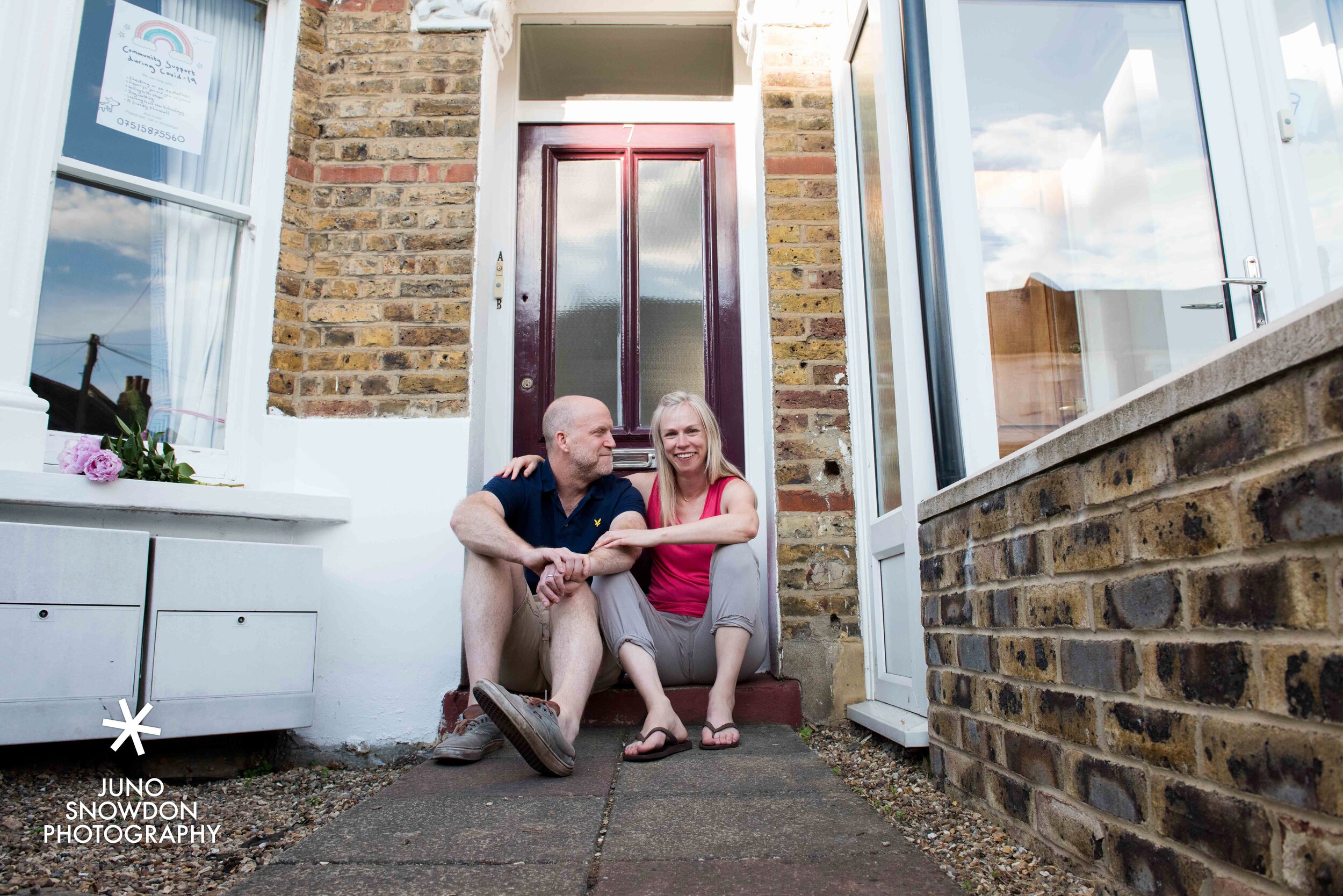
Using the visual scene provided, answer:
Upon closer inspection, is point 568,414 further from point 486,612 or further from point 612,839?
point 612,839

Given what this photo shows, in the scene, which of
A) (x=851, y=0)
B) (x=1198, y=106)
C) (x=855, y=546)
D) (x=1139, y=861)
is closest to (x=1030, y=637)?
(x=1139, y=861)

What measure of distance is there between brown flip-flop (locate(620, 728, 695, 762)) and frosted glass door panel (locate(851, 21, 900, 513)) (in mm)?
982

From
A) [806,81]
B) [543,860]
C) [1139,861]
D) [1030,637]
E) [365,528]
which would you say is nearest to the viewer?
[1139,861]

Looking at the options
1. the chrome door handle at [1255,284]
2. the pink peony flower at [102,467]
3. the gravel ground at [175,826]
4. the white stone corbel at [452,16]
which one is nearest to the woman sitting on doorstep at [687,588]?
the gravel ground at [175,826]

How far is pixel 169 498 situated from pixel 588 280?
172 cm

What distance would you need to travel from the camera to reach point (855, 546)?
9.77ft

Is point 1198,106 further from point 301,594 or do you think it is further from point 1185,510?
point 301,594

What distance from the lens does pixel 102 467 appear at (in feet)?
7.95

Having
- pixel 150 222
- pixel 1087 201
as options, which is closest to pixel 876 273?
pixel 1087 201

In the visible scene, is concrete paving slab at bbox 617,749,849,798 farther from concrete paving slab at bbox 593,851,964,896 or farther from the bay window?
the bay window

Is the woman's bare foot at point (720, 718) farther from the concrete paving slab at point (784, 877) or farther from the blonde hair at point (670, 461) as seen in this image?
the concrete paving slab at point (784, 877)

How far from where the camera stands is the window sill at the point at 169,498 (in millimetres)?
2359

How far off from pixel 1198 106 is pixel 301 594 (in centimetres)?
296

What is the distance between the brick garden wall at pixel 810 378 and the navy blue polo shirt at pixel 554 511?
601mm
